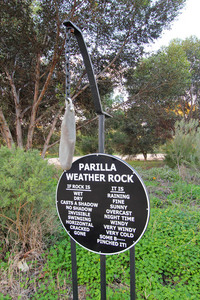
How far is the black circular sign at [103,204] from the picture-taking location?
1577 mm

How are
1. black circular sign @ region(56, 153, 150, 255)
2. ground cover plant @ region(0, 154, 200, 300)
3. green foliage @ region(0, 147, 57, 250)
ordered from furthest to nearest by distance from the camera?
1. green foliage @ region(0, 147, 57, 250)
2. ground cover plant @ region(0, 154, 200, 300)
3. black circular sign @ region(56, 153, 150, 255)

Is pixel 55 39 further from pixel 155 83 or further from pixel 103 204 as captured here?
pixel 103 204

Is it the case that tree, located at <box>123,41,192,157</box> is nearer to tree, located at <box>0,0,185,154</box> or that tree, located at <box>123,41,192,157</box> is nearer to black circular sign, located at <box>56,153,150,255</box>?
tree, located at <box>0,0,185,154</box>

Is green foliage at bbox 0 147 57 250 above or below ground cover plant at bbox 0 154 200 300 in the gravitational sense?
above

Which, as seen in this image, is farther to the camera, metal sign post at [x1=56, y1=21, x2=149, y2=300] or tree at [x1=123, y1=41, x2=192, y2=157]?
tree at [x1=123, y1=41, x2=192, y2=157]

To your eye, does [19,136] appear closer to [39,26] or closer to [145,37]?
[39,26]

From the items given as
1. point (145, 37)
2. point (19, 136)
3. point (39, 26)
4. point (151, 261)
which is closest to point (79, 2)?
point (39, 26)

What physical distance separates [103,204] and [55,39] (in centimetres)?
705

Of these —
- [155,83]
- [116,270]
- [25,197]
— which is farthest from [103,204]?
[155,83]

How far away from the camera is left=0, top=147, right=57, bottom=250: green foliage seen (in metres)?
2.45

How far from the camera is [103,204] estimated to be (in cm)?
170

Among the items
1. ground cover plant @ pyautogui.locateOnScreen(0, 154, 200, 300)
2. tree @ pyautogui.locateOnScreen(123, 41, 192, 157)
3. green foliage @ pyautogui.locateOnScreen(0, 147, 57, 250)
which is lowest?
ground cover plant @ pyautogui.locateOnScreen(0, 154, 200, 300)

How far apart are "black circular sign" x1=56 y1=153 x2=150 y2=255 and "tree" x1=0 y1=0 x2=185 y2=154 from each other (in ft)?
14.6

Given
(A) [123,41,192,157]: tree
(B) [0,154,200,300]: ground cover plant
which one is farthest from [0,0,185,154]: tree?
(B) [0,154,200,300]: ground cover plant
